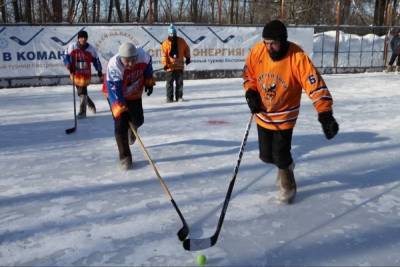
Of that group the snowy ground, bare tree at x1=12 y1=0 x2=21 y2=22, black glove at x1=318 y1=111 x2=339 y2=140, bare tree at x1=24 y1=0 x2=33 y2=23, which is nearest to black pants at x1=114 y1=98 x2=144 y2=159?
the snowy ground

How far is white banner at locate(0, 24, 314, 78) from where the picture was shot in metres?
10.9

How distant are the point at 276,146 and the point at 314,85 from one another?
24.6 inches

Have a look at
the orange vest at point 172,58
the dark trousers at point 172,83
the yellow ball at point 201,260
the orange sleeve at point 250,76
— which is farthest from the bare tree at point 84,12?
the yellow ball at point 201,260

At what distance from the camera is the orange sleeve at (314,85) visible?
10.5ft

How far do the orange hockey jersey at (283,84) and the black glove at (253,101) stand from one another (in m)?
0.04

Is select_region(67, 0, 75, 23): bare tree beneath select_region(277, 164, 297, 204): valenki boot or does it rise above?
above

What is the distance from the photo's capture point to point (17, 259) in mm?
2791

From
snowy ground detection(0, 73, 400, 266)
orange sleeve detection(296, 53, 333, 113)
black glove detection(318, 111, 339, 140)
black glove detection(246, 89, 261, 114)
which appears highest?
orange sleeve detection(296, 53, 333, 113)

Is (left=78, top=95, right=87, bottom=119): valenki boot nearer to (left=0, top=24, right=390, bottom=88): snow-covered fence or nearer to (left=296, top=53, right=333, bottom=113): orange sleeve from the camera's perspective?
(left=0, top=24, right=390, bottom=88): snow-covered fence

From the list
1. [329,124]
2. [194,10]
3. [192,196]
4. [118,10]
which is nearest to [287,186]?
[329,124]

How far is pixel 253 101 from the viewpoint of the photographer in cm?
353

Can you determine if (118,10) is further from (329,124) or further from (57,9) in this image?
(329,124)

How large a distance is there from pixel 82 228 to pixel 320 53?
13.5 m

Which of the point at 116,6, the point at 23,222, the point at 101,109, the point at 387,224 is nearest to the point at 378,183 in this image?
the point at 387,224
